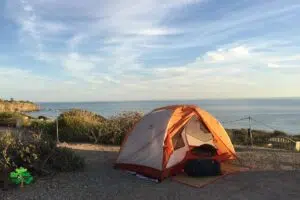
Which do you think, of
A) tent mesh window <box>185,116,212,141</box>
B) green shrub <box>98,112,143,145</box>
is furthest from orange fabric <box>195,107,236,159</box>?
green shrub <box>98,112,143,145</box>

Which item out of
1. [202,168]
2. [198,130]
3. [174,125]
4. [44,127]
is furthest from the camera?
[44,127]

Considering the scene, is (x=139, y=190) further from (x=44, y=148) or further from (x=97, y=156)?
(x=97, y=156)

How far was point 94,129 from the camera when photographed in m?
11.5

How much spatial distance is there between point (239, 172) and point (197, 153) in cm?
108

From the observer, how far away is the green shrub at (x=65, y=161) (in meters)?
6.78

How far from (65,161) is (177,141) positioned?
2500mm

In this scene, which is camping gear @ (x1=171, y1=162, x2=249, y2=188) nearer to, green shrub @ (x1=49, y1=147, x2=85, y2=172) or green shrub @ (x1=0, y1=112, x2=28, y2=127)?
green shrub @ (x1=49, y1=147, x2=85, y2=172)

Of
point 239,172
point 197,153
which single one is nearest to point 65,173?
point 197,153

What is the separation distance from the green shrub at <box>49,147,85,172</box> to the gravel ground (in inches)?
7.2

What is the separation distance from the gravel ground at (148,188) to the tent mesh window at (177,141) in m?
1.10

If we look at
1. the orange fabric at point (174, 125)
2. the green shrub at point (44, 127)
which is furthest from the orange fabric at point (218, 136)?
the green shrub at point (44, 127)

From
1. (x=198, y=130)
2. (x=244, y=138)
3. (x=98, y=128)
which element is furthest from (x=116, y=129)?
(x=244, y=138)

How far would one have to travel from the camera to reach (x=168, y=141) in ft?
22.4

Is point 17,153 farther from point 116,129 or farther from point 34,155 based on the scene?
point 116,129
